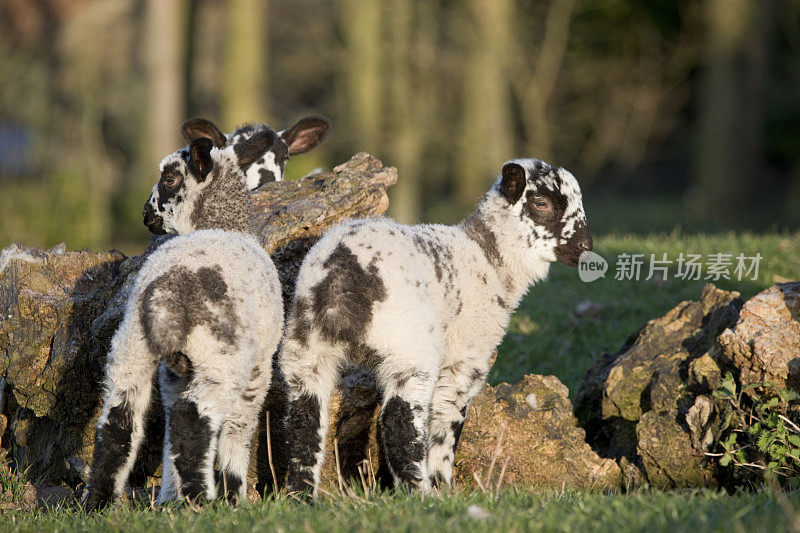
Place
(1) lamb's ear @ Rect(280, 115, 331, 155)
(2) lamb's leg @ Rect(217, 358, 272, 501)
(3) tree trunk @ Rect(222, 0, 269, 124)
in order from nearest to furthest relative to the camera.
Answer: (2) lamb's leg @ Rect(217, 358, 272, 501), (1) lamb's ear @ Rect(280, 115, 331, 155), (3) tree trunk @ Rect(222, 0, 269, 124)

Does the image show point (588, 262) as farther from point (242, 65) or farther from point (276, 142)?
point (242, 65)

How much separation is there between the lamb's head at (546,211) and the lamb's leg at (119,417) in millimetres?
2818

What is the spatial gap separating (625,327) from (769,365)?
3.35m

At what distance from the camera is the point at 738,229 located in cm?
2047

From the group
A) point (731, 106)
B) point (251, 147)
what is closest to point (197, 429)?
point (251, 147)

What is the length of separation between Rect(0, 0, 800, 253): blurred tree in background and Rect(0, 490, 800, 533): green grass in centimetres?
1306

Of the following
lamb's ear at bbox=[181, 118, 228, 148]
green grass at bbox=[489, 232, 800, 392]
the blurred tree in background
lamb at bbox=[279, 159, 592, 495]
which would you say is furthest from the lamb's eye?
the blurred tree in background

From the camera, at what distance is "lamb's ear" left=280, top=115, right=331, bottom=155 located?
8148mm

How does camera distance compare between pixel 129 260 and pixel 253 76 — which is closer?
pixel 129 260

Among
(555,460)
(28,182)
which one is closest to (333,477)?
(555,460)

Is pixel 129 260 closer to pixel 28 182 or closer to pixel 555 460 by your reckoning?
pixel 555 460

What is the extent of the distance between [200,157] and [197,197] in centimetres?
31

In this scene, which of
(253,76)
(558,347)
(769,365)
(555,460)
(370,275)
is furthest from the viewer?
(253,76)

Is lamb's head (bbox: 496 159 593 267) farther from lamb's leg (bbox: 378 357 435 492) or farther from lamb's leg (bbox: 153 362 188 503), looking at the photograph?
lamb's leg (bbox: 153 362 188 503)
